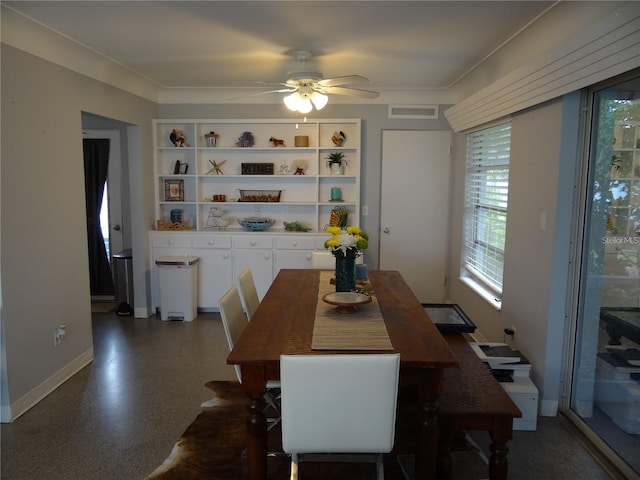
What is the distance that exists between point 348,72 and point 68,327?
10.3ft

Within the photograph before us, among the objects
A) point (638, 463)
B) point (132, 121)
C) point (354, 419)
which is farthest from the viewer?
point (132, 121)

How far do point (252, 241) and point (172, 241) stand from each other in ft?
2.91

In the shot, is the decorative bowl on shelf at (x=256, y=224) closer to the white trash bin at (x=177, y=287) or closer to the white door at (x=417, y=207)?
the white trash bin at (x=177, y=287)

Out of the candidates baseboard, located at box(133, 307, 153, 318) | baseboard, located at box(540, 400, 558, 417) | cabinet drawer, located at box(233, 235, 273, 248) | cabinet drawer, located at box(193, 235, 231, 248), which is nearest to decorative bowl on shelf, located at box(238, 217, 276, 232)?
cabinet drawer, located at box(233, 235, 273, 248)

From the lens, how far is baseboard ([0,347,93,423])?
115 inches

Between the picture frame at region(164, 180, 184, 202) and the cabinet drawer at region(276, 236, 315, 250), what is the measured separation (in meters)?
1.31

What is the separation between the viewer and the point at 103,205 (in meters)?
5.62

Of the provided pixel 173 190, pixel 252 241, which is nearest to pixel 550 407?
pixel 252 241

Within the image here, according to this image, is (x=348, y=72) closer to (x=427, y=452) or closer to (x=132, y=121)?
(x=132, y=121)

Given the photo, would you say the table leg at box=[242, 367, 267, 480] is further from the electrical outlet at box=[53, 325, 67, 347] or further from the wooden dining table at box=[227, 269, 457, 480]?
the electrical outlet at box=[53, 325, 67, 347]

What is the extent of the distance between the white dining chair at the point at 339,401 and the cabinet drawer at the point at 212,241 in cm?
346

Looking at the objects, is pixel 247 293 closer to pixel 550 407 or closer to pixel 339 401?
pixel 339 401

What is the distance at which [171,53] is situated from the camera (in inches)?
146

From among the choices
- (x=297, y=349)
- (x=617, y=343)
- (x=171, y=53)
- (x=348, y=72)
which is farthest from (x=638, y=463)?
(x=171, y=53)
